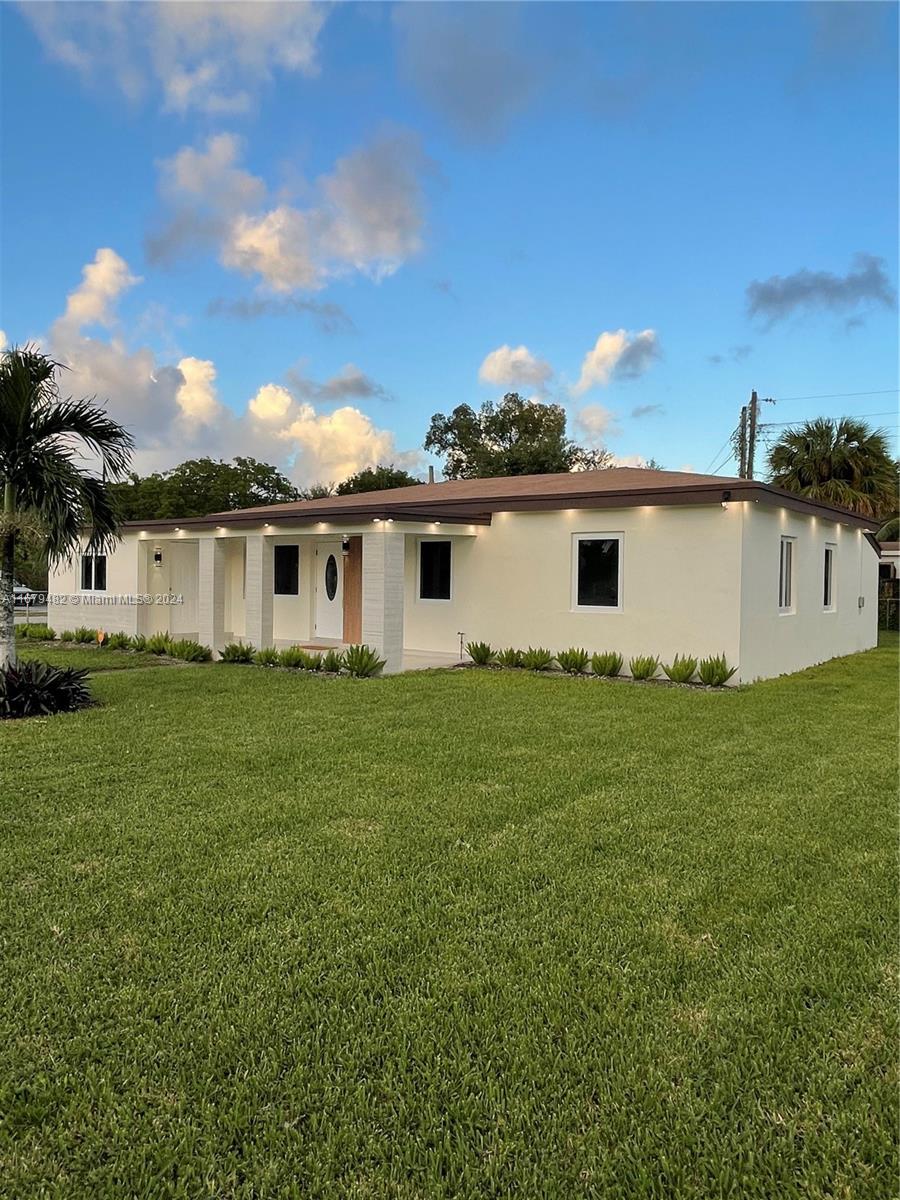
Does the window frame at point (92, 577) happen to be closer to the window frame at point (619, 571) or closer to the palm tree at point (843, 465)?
the window frame at point (619, 571)

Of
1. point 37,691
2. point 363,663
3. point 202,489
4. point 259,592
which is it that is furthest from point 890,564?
point 202,489

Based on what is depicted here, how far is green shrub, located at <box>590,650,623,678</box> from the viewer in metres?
12.3

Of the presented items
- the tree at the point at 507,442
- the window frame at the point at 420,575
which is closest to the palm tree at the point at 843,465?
the window frame at the point at 420,575

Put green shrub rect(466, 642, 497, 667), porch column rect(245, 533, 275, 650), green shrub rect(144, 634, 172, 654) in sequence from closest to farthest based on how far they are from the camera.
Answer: green shrub rect(466, 642, 497, 667)
porch column rect(245, 533, 275, 650)
green shrub rect(144, 634, 172, 654)

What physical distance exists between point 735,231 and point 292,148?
9.42 m

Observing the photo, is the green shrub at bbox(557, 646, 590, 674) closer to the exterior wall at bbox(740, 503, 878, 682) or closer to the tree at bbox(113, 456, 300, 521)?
the exterior wall at bbox(740, 503, 878, 682)

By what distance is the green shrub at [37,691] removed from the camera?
8.73 meters

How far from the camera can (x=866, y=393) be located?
102 feet

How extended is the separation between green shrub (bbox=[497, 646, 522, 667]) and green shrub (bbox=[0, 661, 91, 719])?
6882mm

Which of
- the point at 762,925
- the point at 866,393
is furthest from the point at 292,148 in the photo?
the point at 866,393

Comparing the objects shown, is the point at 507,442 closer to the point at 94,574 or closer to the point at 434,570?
the point at 94,574

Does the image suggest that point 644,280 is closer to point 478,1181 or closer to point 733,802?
point 733,802

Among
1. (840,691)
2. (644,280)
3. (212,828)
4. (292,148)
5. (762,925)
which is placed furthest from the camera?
(644,280)

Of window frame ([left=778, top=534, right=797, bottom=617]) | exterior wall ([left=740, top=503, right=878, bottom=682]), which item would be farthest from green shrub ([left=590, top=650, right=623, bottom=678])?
window frame ([left=778, top=534, right=797, bottom=617])
